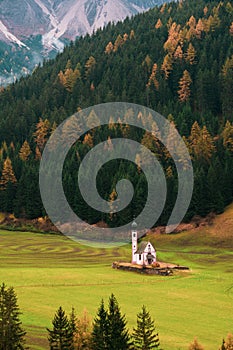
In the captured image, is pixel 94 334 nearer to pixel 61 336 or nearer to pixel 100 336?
pixel 100 336

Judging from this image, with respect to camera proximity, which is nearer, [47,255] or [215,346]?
[215,346]

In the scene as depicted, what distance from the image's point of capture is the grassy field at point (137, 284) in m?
55.2

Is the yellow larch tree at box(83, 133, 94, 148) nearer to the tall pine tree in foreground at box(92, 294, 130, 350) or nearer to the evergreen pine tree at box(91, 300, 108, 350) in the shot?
the tall pine tree in foreground at box(92, 294, 130, 350)

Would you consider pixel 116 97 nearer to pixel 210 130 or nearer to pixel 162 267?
pixel 210 130

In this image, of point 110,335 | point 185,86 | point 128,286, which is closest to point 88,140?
point 185,86

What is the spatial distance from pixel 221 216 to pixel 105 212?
29977 millimetres

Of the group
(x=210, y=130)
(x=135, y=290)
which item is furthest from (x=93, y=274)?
(x=210, y=130)

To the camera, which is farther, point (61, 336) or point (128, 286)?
point (128, 286)

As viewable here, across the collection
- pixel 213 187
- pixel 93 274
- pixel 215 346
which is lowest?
pixel 215 346

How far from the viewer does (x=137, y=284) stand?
257ft

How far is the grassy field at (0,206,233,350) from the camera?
55188 millimetres

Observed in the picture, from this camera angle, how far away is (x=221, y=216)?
131 meters

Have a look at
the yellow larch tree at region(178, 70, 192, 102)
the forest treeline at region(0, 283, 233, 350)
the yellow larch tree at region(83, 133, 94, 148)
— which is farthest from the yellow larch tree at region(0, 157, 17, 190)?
the forest treeline at region(0, 283, 233, 350)

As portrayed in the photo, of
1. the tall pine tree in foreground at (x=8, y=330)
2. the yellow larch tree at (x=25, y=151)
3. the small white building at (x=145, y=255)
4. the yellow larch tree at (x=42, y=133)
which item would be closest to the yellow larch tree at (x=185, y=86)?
the yellow larch tree at (x=42, y=133)
